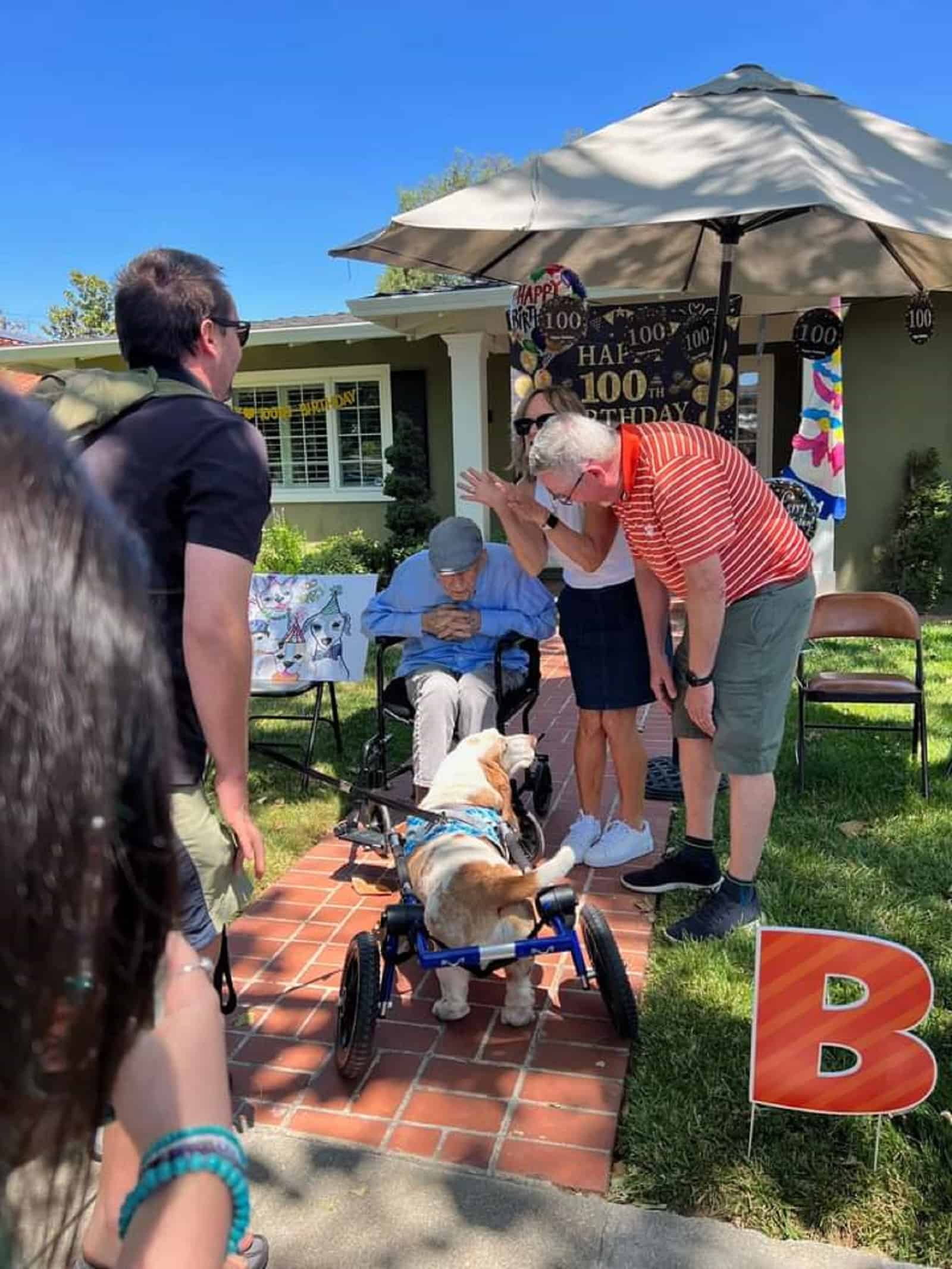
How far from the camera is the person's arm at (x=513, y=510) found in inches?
145

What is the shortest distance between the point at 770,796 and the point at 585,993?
0.90 metres

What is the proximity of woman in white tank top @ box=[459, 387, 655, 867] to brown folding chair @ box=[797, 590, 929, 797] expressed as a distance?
1.11 meters

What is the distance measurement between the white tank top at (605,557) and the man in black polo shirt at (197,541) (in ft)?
6.63

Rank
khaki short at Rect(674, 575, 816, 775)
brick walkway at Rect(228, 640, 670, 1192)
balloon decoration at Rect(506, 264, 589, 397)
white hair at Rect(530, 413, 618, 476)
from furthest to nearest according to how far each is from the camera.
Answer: balloon decoration at Rect(506, 264, 589, 397)
khaki short at Rect(674, 575, 816, 775)
white hair at Rect(530, 413, 618, 476)
brick walkway at Rect(228, 640, 670, 1192)

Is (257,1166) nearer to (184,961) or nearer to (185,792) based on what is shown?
(185,792)

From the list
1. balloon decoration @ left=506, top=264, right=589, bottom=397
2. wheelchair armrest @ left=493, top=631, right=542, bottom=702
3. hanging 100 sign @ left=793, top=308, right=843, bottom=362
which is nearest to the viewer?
wheelchair armrest @ left=493, top=631, right=542, bottom=702

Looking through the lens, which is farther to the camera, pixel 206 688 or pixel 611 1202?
pixel 611 1202

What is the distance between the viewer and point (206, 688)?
1740mm

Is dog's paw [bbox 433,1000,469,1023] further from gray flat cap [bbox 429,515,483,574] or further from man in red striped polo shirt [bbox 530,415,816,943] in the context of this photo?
gray flat cap [bbox 429,515,483,574]

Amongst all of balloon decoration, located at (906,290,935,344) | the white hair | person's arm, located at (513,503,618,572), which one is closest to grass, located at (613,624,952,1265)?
person's arm, located at (513,503,618,572)

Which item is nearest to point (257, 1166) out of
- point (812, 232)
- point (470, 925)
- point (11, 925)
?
point (470, 925)

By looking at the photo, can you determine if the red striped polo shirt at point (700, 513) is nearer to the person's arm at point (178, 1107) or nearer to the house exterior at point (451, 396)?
the person's arm at point (178, 1107)

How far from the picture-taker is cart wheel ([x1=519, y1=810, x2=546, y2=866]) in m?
3.65

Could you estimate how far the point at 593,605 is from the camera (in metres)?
3.73
